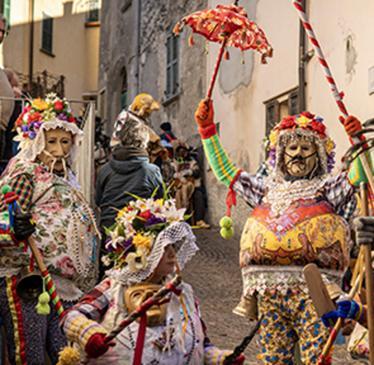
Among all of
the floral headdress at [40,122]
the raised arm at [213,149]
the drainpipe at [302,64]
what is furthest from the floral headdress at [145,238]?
the drainpipe at [302,64]

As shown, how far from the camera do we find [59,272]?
594 cm

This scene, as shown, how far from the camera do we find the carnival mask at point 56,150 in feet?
20.5

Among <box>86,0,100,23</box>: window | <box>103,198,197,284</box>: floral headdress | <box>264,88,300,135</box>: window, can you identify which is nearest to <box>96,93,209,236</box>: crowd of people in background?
<box>103,198,197,284</box>: floral headdress

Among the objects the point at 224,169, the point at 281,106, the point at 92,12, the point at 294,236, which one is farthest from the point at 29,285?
the point at 92,12

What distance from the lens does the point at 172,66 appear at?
20.7 meters

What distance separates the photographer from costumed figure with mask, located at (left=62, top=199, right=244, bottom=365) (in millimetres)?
4348

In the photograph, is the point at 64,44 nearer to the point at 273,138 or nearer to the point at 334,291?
the point at 273,138

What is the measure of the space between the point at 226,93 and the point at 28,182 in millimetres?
10976

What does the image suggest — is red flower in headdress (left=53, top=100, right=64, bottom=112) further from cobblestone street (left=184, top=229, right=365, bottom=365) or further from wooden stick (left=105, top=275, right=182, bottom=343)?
wooden stick (left=105, top=275, right=182, bottom=343)

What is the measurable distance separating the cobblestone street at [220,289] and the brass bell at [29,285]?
209cm

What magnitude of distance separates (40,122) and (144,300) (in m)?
2.30

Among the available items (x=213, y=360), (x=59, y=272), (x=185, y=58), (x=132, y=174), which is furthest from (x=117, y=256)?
(x=185, y=58)

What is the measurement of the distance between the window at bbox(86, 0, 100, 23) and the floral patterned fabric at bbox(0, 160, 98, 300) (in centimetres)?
3206

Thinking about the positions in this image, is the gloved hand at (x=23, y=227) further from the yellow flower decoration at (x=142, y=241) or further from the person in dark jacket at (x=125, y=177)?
the person in dark jacket at (x=125, y=177)
